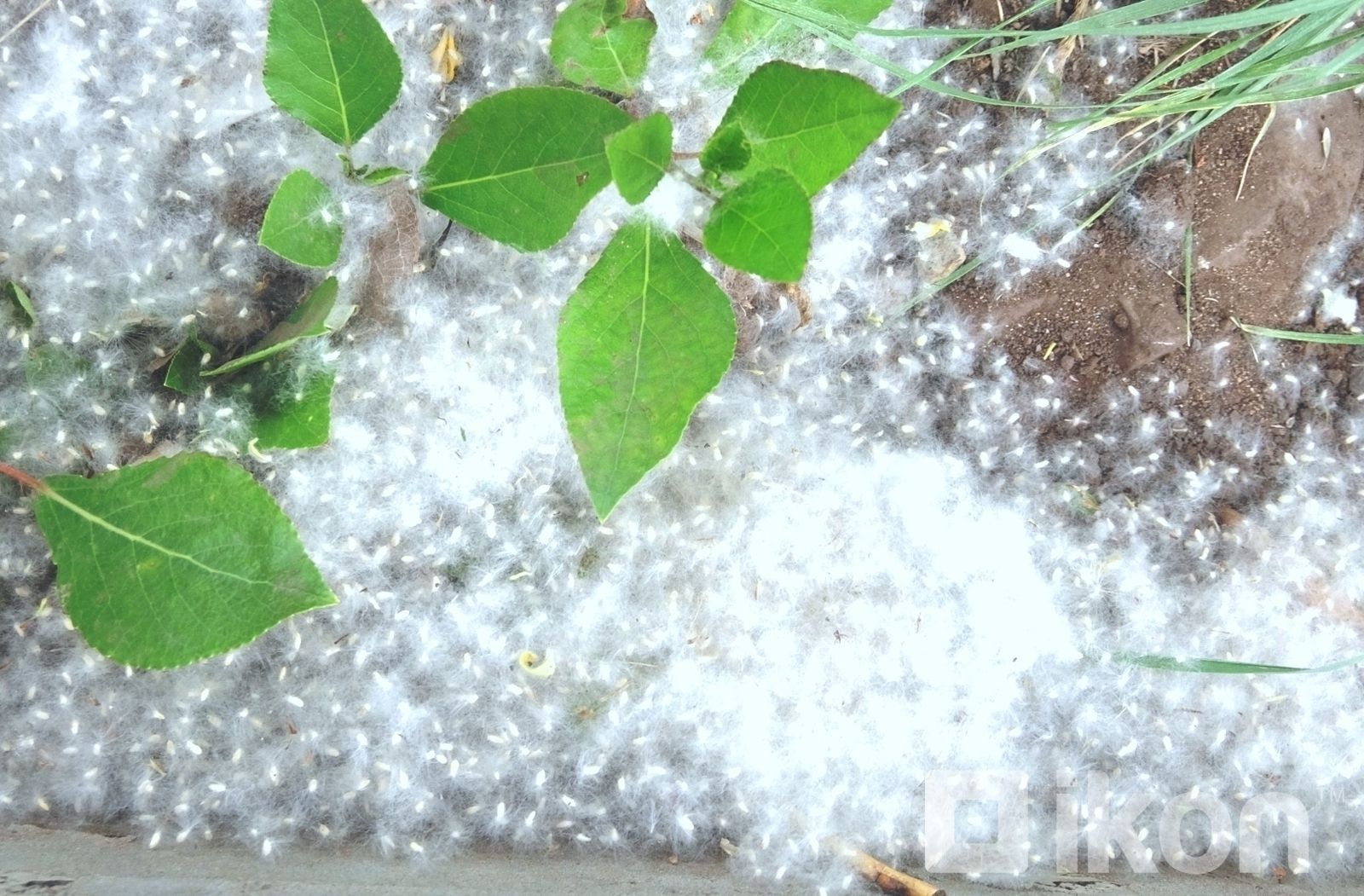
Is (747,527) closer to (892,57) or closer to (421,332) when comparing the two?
(421,332)

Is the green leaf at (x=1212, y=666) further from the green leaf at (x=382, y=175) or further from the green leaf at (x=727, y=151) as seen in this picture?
the green leaf at (x=382, y=175)

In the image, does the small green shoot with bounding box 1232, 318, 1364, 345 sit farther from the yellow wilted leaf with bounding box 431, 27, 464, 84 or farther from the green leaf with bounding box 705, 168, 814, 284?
the yellow wilted leaf with bounding box 431, 27, 464, 84

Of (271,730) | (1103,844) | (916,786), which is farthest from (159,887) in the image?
(1103,844)

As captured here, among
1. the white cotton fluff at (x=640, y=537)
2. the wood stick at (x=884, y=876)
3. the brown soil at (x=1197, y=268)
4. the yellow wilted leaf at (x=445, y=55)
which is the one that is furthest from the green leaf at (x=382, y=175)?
the wood stick at (x=884, y=876)

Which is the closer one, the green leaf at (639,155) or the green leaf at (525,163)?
the green leaf at (639,155)
